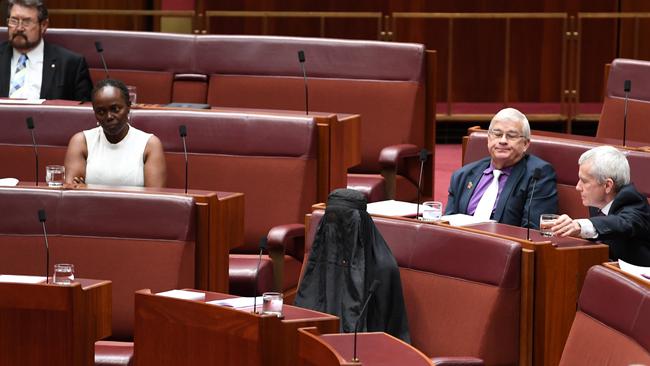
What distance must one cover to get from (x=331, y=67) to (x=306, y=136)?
26.6 inches

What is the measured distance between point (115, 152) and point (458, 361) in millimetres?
1292

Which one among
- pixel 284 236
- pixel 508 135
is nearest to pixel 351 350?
pixel 284 236

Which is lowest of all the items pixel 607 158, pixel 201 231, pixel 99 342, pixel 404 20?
pixel 99 342

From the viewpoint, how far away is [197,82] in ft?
13.7

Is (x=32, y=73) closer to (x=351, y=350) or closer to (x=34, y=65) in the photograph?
(x=34, y=65)

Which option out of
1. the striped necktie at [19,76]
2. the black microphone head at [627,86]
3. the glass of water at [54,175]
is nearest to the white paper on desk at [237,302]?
the glass of water at [54,175]

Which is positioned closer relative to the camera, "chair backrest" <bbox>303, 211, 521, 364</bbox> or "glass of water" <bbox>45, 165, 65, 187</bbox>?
"chair backrest" <bbox>303, 211, 521, 364</bbox>

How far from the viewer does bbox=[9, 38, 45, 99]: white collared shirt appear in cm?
411

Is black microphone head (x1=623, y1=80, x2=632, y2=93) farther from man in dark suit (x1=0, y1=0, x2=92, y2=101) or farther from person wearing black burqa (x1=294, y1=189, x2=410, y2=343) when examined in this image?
man in dark suit (x1=0, y1=0, x2=92, y2=101)

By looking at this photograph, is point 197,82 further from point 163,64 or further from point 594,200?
point 594,200

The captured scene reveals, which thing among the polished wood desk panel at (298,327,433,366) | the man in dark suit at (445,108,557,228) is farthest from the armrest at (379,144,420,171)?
the polished wood desk panel at (298,327,433,366)

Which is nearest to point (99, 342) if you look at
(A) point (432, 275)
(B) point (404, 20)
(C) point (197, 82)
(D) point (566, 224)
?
(A) point (432, 275)

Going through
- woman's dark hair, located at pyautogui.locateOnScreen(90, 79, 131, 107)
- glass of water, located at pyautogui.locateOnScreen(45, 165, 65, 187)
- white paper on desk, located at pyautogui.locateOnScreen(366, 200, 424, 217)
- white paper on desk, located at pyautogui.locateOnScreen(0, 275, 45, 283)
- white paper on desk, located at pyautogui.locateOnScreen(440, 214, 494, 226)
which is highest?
woman's dark hair, located at pyautogui.locateOnScreen(90, 79, 131, 107)

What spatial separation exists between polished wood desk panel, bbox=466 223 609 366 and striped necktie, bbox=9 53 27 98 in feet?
6.33
